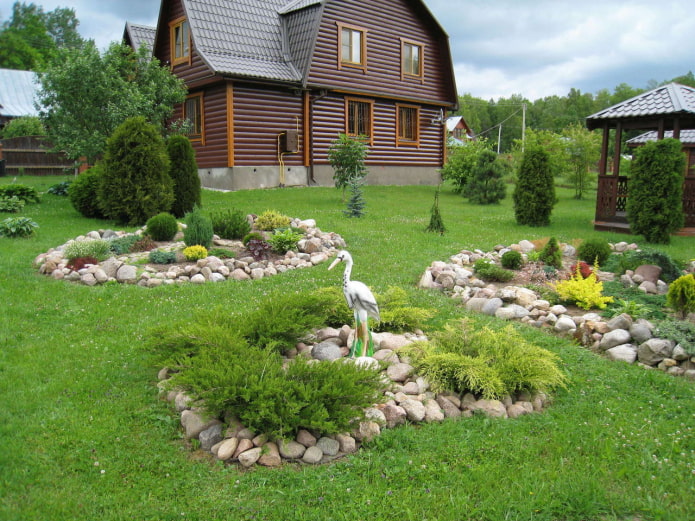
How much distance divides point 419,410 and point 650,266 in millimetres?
5169

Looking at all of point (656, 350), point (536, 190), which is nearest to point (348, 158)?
point (536, 190)

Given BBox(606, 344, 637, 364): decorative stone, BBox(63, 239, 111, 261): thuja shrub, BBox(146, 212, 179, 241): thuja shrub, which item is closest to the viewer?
BBox(606, 344, 637, 364): decorative stone

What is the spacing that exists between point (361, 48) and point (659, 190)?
13.4 meters

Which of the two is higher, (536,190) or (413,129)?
(413,129)

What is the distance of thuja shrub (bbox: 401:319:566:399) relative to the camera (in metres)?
4.12

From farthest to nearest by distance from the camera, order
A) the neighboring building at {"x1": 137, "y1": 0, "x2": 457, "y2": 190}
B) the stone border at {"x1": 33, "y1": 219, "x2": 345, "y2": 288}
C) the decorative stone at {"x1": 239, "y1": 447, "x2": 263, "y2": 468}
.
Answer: the neighboring building at {"x1": 137, "y1": 0, "x2": 457, "y2": 190}, the stone border at {"x1": 33, "y1": 219, "x2": 345, "y2": 288}, the decorative stone at {"x1": 239, "y1": 447, "x2": 263, "y2": 468}

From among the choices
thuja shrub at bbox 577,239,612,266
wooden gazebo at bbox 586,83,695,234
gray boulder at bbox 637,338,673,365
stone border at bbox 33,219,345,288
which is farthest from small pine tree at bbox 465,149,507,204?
gray boulder at bbox 637,338,673,365

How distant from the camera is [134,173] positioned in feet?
36.5

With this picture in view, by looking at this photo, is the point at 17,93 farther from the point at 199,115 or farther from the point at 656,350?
the point at 656,350

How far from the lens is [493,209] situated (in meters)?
17.1

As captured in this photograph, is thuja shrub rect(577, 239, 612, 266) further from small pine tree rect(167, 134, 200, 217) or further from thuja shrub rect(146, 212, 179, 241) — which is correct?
small pine tree rect(167, 134, 200, 217)

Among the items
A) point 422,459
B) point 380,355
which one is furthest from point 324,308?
point 422,459

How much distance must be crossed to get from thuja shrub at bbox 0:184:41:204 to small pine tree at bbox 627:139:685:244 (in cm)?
1483

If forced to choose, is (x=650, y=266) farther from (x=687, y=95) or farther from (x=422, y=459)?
(x=687, y=95)
